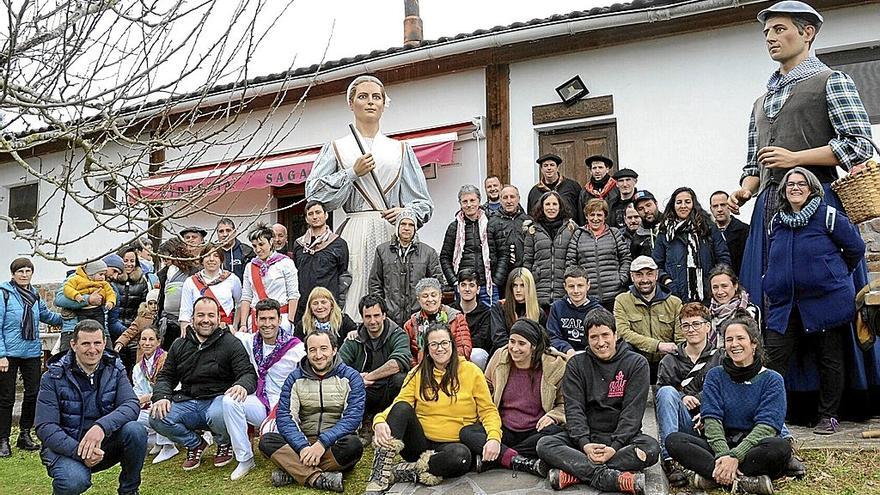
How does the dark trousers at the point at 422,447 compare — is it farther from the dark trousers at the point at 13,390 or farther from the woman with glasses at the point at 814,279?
the dark trousers at the point at 13,390

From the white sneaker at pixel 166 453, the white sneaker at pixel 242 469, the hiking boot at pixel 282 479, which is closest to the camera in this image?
the hiking boot at pixel 282 479

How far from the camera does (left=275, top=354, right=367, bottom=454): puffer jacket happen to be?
15.4 feet

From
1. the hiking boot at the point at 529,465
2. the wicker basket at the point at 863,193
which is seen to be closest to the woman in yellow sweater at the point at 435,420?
the hiking boot at the point at 529,465

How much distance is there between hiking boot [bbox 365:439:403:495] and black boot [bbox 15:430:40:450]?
11.3 ft

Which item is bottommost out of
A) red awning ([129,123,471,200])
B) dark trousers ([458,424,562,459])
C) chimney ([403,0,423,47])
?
dark trousers ([458,424,562,459])

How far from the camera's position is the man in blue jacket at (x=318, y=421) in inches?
180

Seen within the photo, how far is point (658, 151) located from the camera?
23.2ft

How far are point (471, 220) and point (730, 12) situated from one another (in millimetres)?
3097

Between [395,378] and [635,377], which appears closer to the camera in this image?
[635,377]

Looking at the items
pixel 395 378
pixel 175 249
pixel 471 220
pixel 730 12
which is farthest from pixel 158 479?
pixel 730 12

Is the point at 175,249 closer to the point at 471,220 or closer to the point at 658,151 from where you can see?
the point at 471,220

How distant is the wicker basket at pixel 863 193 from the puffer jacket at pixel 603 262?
5.91ft

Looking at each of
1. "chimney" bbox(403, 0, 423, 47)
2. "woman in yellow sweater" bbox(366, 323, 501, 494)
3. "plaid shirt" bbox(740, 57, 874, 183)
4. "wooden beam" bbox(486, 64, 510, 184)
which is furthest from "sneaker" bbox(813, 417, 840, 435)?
"chimney" bbox(403, 0, 423, 47)

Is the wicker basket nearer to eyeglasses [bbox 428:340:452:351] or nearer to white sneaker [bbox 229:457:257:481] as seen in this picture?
eyeglasses [bbox 428:340:452:351]
